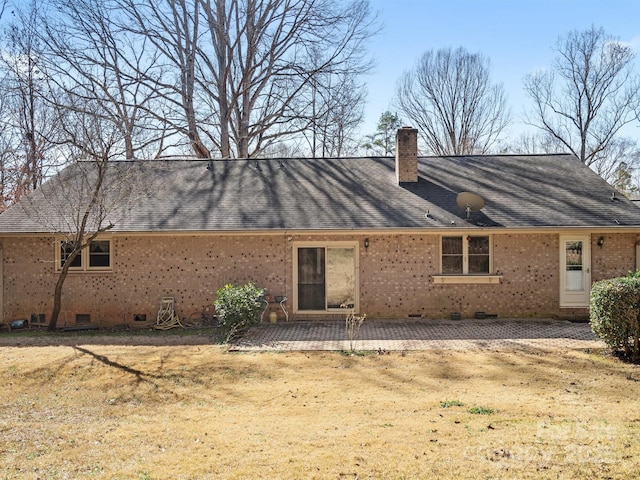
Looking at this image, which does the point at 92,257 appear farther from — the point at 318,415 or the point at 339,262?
the point at 318,415

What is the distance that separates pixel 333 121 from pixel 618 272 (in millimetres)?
16982

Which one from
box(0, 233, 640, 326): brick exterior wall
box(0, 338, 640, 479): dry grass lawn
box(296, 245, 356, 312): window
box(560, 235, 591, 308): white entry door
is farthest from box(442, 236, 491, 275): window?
box(0, 338, 640, 479): dry grass lawn

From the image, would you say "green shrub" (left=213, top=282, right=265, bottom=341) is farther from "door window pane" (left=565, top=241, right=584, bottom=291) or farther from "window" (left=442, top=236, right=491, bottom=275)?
"door window pane" (left=565, top=241, right=584, bottom=291)

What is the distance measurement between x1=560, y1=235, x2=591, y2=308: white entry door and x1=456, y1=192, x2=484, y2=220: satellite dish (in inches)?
91.5

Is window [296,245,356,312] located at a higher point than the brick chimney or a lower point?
lower

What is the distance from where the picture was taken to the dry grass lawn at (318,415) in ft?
15.2

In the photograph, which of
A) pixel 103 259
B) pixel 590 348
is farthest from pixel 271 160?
pixel 590 348

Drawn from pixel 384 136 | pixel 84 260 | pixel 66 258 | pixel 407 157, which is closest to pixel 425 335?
pixel 407 157

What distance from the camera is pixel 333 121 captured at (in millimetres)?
26906

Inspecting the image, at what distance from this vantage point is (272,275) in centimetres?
1341

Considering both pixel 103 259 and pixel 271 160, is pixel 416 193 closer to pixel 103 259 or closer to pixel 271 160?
pixel 271 160

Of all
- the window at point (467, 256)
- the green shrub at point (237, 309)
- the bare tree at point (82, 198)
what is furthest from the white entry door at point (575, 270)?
the bare tree at point (82, 198)

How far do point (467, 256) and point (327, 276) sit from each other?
12.5 ft

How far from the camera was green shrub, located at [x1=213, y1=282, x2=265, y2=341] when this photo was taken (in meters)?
11.6
